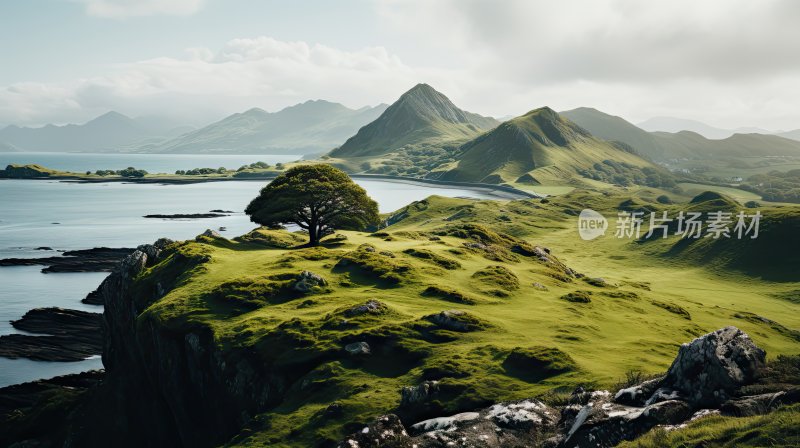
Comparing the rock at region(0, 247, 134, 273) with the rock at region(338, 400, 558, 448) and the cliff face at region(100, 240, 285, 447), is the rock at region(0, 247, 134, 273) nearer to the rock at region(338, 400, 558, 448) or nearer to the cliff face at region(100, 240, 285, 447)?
the cliff face at region(100, 240, 285, 447)

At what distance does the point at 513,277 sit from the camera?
67.8 meters

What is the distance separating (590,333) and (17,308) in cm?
10777

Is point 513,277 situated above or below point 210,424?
above

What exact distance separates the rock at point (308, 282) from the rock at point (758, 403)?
1553 inches

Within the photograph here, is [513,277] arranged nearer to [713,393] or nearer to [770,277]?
[713,393]

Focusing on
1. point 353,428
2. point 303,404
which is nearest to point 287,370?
point 303,404

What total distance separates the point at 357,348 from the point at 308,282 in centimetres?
1743

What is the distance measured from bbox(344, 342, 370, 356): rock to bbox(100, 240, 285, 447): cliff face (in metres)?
5.45

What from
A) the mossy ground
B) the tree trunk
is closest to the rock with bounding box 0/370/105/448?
the mossy ground

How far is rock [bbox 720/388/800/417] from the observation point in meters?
25.2

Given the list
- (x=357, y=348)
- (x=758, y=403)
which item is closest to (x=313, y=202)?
(x=357, y=348)

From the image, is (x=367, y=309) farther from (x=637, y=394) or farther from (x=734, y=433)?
(x=734, y=433)

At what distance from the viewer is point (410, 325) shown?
45.7 metres

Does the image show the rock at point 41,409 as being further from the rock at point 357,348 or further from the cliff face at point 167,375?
the rock at point 357,348
